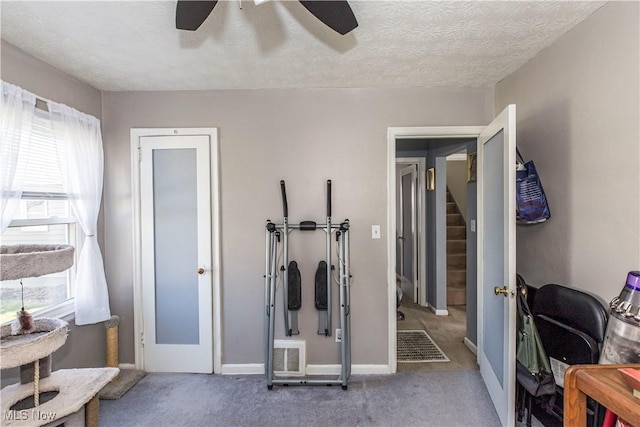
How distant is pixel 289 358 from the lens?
97.5 inches

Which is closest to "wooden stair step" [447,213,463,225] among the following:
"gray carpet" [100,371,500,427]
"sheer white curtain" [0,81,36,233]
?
"gray carpet" [100,371,500,427]

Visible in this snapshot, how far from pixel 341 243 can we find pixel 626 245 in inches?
63.2

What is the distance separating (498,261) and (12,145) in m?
2.98

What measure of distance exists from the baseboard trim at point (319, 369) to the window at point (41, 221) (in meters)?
1.30

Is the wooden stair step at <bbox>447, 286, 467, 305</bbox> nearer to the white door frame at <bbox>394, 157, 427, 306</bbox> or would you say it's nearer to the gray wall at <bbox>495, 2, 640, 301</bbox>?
the white door frame at <bbox>394, 157, 427, 306</bbox>

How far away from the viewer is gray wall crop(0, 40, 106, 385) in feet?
5.86

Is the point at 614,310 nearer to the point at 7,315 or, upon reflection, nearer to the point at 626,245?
the point at 626,245

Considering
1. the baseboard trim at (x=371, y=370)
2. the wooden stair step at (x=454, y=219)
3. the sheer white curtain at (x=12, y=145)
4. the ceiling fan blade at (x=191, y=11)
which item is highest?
the ceiling fan blade at (x=191, y=11)

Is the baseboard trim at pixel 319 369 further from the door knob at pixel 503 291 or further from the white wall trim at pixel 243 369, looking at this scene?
the door knob at pixel 503 291

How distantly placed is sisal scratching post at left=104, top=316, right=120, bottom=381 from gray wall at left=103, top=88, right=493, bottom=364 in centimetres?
86

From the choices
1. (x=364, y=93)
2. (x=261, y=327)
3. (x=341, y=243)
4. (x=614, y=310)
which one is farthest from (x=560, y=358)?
(x=364, y=93)

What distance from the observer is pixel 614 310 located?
3.86 ft

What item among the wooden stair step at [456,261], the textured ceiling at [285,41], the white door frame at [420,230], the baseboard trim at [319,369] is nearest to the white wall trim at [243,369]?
the baseboard trim at [319,369]

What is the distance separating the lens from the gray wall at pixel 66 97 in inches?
70.3
